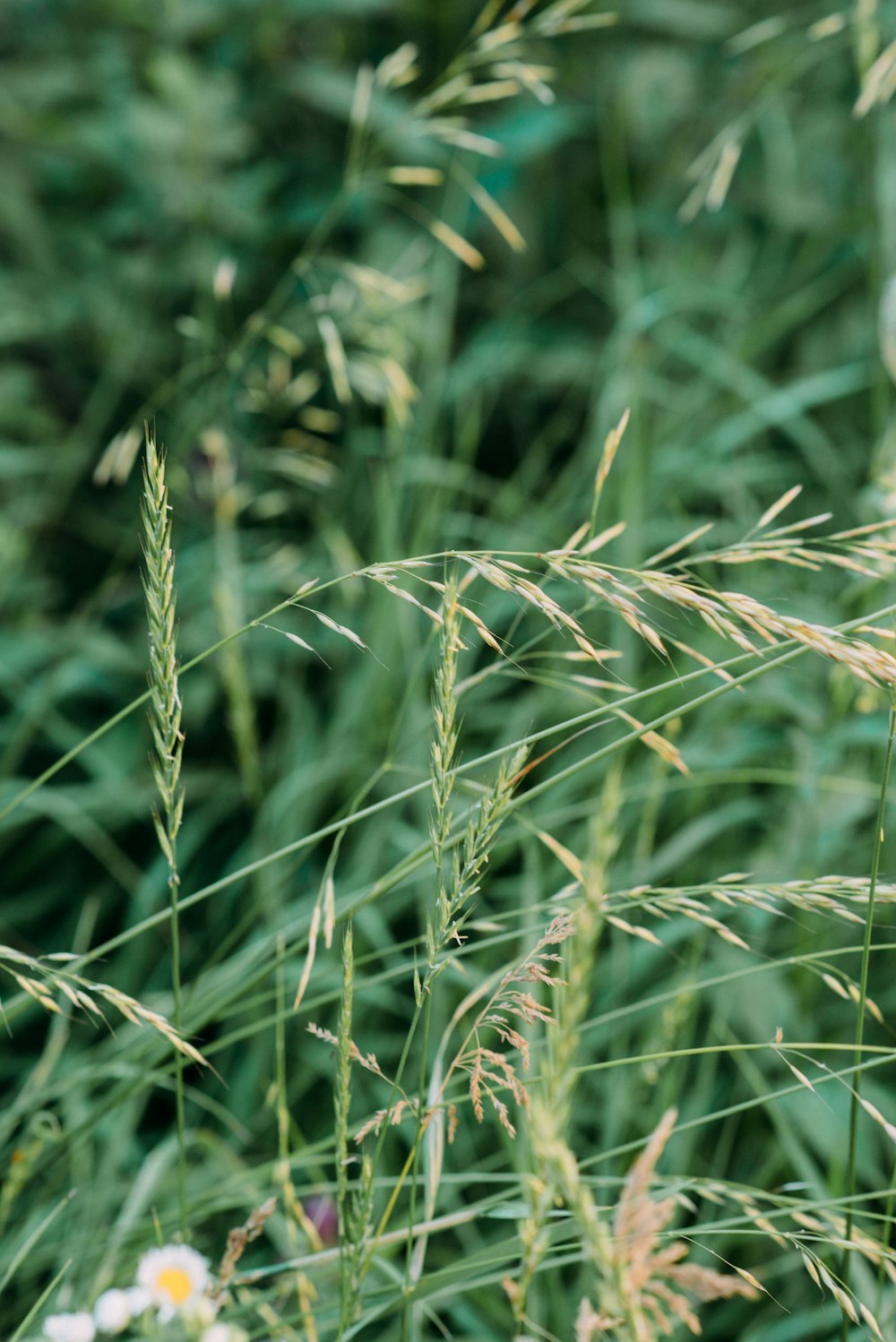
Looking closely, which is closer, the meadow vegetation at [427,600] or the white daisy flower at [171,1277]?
the white daisy flower at [171,1277]

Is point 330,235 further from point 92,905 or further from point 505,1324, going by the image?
point 505,1324

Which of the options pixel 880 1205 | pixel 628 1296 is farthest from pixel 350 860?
pixel 628 1296

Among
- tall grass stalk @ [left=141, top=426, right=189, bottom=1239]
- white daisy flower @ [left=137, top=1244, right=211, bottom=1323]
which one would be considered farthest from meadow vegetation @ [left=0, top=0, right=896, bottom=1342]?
tall grass stalk @ [left=141, top=426, right=189, bottom=1239]

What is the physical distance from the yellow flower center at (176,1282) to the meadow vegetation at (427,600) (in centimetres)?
8

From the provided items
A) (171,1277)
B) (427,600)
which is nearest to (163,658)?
(171,1277)

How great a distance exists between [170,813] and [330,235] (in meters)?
1.44

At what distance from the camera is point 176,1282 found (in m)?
0.55

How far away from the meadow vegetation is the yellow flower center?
0.26 feet

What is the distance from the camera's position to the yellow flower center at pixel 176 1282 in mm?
539

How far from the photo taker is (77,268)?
5.51ft

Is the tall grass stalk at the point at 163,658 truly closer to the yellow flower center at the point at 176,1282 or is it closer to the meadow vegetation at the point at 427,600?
the yellow flower center at the point at 176,1282

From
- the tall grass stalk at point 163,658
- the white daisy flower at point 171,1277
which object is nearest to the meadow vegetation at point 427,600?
the white daisy flower at point 171,1277

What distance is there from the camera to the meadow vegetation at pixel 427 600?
959 millimetres

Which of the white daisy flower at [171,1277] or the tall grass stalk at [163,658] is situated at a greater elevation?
the tall grass stalk at [163,658]
